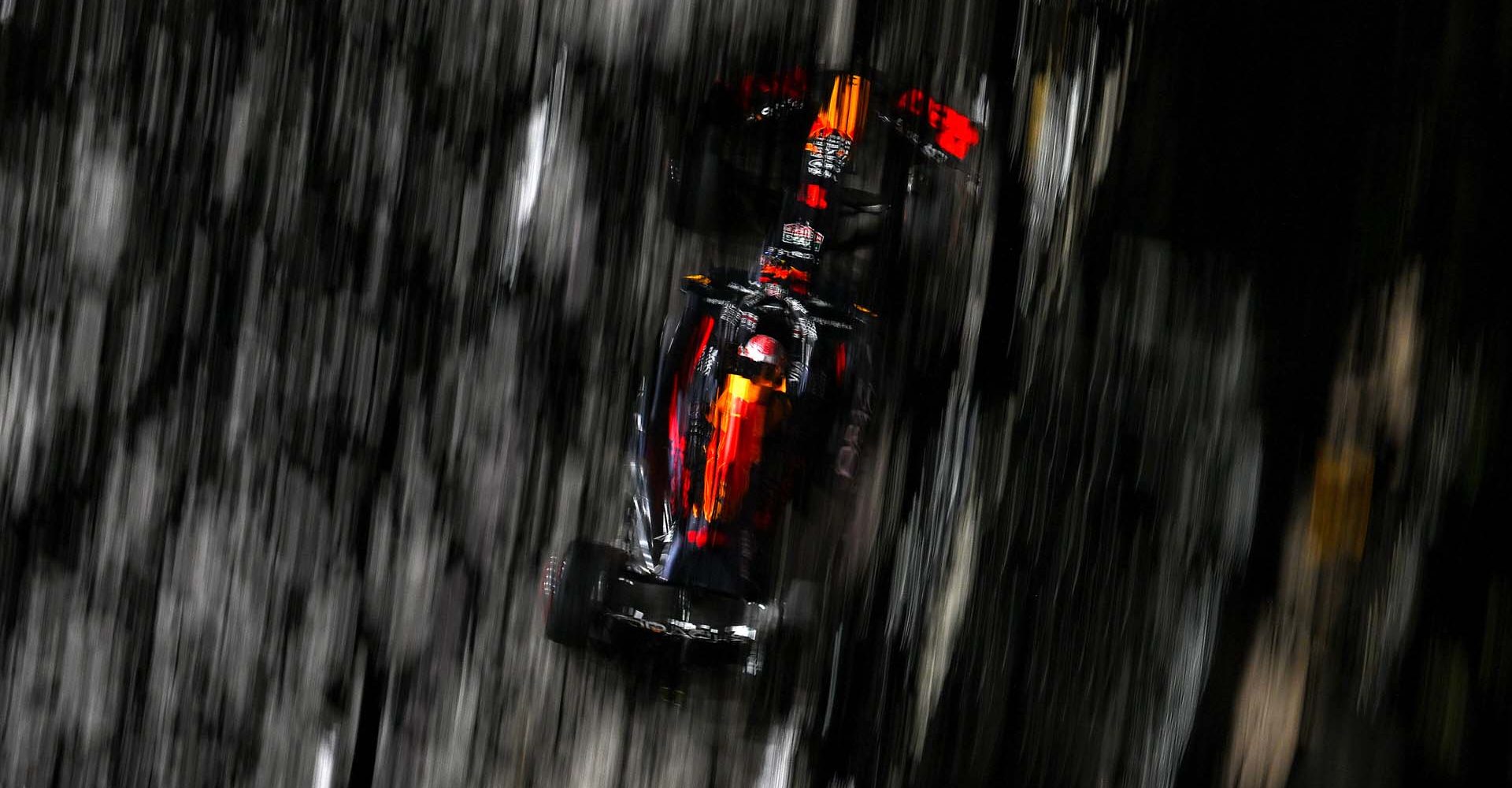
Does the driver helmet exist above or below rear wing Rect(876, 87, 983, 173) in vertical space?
below

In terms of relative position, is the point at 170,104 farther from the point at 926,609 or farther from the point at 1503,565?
the point at 1503,565

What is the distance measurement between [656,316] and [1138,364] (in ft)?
0.40

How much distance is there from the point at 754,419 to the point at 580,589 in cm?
7

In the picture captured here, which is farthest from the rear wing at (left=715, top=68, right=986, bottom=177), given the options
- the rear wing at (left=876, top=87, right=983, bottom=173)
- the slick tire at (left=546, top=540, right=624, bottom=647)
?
the slick tire at (left=546, top=540, right=624, bottom=647)

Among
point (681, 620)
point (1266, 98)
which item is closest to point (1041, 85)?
point (1266, 98)

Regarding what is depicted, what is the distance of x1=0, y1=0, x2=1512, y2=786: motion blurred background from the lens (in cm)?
24

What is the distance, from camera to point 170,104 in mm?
317

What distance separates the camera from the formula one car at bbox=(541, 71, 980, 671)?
0.26m

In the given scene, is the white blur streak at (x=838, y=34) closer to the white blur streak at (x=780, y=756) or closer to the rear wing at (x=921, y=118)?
the rear wing at (x=921, y=118)

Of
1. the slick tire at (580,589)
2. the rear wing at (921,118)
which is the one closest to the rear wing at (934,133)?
the rear wing at (921,118)

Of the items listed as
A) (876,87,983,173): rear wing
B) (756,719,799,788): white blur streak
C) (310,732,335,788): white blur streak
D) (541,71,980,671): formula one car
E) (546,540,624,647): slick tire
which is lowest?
(310,732,335,788): white blur streak

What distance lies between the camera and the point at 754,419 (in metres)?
0.26

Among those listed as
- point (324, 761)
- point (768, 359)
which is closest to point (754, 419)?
point (768, 359)

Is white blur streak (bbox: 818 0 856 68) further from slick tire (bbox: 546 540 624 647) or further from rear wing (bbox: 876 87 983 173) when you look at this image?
slick tire (bbox: 546 540 624 647)
